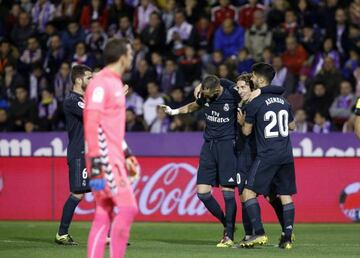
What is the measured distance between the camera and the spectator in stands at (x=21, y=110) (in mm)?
22766

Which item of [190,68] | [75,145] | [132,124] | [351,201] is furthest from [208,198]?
[190,68]

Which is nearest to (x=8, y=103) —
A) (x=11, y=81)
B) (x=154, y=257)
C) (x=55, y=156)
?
(x=11, y=81)

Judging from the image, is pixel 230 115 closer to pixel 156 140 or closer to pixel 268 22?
pixel 156 140

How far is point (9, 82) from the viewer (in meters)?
24.0

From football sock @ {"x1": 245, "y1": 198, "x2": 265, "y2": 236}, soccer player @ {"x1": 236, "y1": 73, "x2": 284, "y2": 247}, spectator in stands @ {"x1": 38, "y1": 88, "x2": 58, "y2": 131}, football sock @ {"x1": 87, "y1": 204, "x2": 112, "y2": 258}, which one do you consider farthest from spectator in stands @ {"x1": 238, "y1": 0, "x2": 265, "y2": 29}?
football sock @ {"x1": 87, "y1": 204, "x2": 112, "y2": 258}

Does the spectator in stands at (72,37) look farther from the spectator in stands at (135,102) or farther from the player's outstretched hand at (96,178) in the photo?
the player's outstretched hand at (96,178)

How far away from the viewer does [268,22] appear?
23.6 m

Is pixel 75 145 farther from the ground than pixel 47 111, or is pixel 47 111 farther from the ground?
pixel 47 111

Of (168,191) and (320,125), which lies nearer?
(168,191)

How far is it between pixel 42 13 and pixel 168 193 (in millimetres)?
9014

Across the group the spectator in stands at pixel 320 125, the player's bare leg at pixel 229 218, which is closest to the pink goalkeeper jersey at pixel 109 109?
the player's bare leg at pixel 229 218

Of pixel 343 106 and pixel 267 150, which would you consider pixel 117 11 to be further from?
pixel 267 150

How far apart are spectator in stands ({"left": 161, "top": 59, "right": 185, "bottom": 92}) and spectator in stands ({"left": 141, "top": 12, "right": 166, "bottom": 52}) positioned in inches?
52.4

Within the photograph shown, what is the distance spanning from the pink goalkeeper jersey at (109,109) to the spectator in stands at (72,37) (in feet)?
52.7
